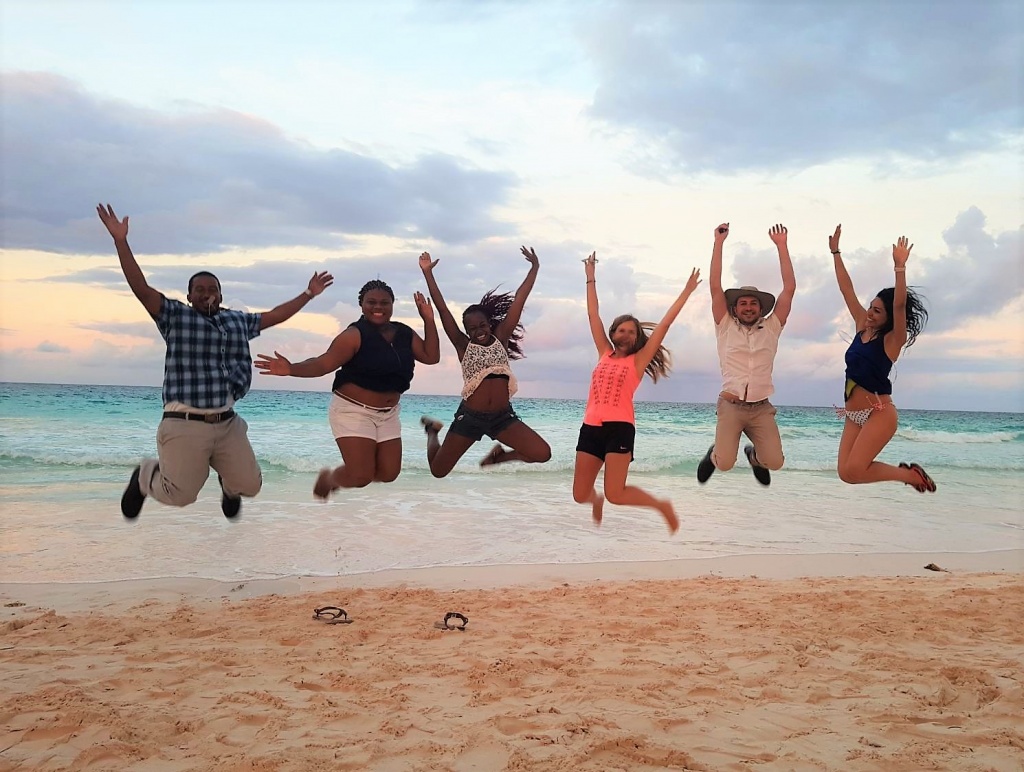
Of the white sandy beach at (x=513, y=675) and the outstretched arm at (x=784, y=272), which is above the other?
the outstretched arm at (x=784, y=272)

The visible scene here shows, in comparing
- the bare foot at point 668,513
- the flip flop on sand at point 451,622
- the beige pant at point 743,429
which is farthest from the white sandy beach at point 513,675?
the beige pant at point 743,429

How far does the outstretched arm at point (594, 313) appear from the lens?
7320mm

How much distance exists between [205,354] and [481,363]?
8.21 feet

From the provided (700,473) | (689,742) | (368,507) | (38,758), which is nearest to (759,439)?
(700,473)

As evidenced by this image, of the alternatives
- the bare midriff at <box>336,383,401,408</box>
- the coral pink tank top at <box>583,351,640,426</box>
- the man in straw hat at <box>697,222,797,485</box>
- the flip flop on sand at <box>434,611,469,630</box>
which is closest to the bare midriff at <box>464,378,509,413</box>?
the bare midriff at <box>336,383,401,408</box>

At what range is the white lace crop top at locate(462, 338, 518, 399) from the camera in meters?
7.86

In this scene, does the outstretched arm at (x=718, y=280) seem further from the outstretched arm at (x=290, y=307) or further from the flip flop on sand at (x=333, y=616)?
the flip flop on sand at (x=333, y=616)

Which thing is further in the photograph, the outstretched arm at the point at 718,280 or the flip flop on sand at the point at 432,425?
the flip flop on sand at the point at 432,425

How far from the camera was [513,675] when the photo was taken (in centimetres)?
824

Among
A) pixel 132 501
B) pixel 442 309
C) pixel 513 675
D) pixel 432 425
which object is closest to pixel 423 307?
pixel 442 309

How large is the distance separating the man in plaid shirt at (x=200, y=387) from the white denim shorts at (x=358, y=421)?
2.72 feet

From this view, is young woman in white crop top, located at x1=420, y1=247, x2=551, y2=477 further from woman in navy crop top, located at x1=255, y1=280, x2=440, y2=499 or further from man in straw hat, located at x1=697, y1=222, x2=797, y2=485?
man in straw hat, located at x1=697, y1=222, x2=797, y2=485

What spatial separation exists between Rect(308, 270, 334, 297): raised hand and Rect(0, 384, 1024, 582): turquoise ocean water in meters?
6.04

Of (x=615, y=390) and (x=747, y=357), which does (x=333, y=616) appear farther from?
(x=747, y=357)
